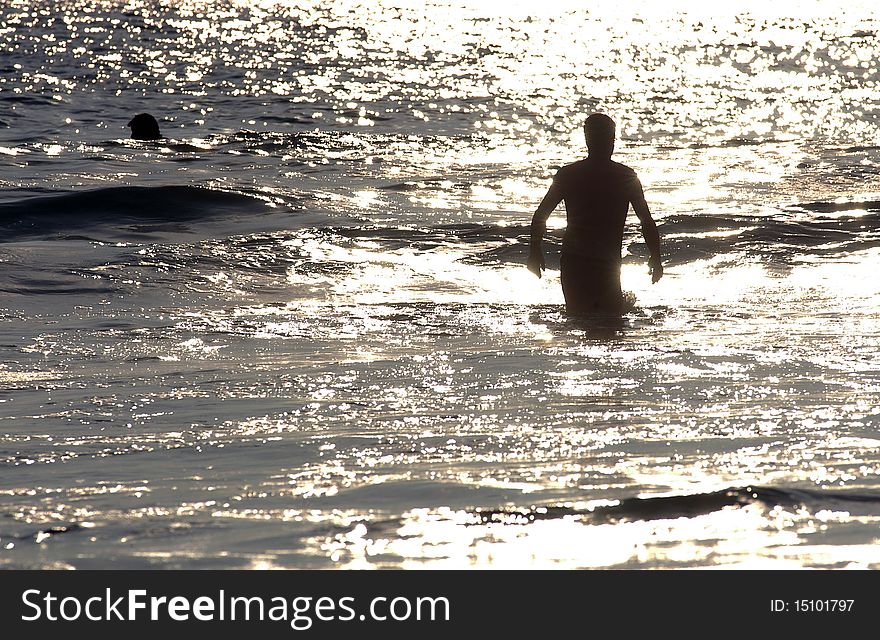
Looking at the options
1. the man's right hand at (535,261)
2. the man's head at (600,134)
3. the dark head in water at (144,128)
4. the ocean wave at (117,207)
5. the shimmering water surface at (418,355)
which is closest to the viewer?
the shimmering water surface at (418,355)

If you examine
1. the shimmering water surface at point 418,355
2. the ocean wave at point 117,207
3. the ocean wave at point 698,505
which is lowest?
the ocean wave at point 698,505

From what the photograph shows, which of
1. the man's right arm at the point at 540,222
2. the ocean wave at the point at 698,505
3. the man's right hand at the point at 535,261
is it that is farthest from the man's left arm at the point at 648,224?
the ocean wave at the point at 698,505

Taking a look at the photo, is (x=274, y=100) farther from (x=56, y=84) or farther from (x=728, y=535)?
(x=728, y=535)

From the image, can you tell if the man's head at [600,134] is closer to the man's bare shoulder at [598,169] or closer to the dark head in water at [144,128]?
the man's bare shoulder at [598,169]

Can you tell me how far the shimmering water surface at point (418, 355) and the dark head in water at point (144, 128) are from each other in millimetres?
763

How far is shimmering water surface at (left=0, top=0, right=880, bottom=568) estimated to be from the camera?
4742mm

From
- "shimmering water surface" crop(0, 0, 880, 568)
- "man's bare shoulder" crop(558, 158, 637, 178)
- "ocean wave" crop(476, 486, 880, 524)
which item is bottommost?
"ocean wave" crop(476, 486, 880, 524)

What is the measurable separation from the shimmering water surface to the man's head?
134cm

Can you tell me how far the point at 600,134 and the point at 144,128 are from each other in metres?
19.3

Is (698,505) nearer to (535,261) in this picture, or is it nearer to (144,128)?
(535,261)

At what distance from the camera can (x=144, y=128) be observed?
90.4ft

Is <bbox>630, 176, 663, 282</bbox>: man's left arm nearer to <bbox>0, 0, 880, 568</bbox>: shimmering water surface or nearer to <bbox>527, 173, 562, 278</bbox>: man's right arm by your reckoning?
<bbox>0, 0, 880, 568</bbox>: shimmering water surface

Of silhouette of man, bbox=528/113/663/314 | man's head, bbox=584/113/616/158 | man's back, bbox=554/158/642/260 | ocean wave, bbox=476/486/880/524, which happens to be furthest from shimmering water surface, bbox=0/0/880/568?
man's head, bbox=584/113/616/158

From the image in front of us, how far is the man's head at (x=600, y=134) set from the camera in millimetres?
9883
